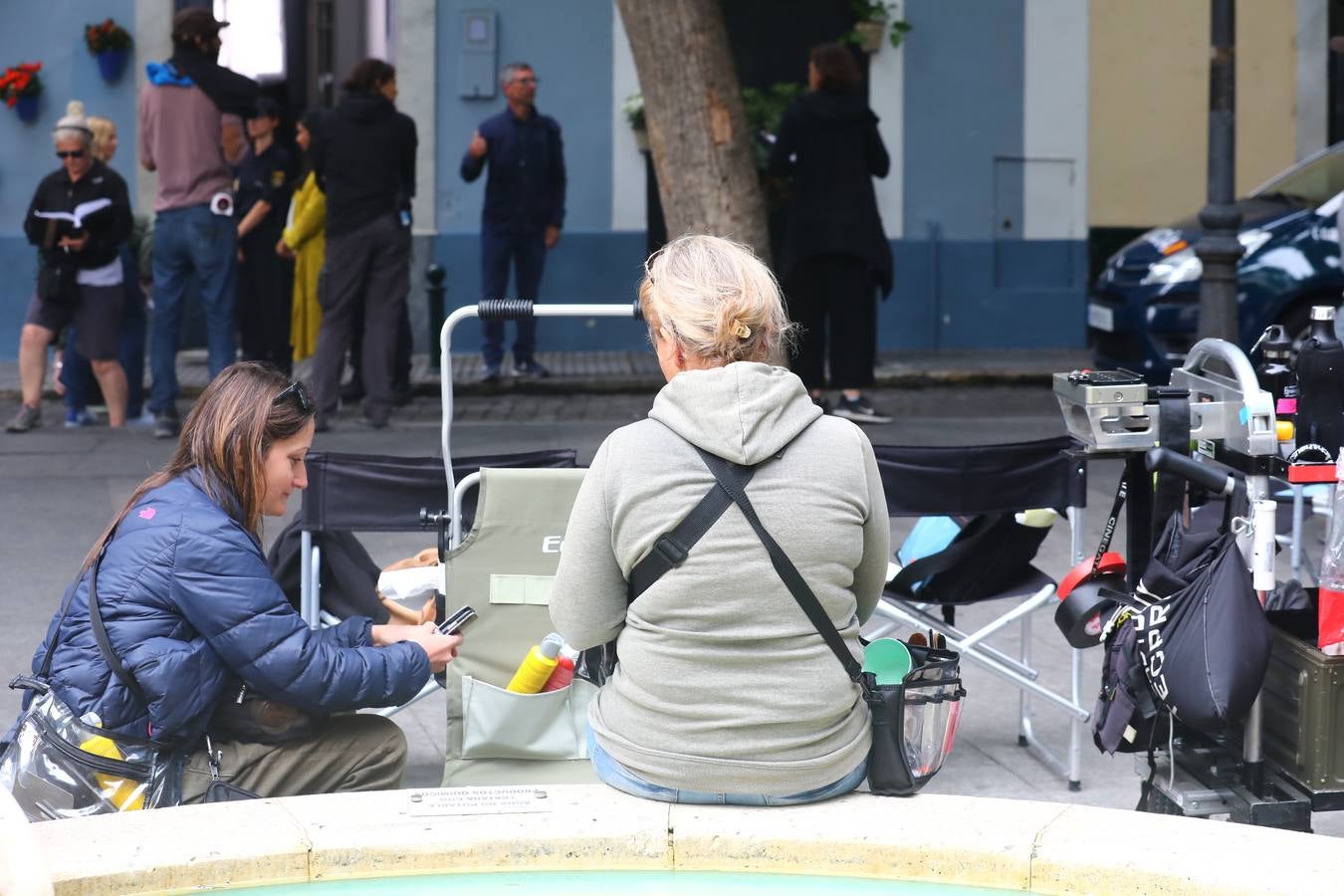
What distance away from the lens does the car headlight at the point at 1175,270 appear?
435 inches

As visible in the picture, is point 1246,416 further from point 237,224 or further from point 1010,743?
point 237,224

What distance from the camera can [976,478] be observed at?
196 inches

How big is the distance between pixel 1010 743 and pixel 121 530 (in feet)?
9.00

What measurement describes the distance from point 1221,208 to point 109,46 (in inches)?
319

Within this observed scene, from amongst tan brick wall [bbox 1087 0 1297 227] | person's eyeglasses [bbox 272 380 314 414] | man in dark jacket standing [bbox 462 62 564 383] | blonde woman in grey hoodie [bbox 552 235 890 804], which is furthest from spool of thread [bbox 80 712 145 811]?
tan brick wall [bbox 1087 0 1297 227]

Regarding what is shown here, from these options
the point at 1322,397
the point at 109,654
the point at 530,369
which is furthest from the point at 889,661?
the point at 530,369

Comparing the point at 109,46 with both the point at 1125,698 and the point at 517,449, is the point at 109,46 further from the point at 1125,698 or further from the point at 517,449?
the point at 1125,698

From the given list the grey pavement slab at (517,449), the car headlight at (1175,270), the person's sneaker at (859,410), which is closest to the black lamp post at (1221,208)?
the grey pavement slab at (517,449)

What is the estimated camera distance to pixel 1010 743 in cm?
538

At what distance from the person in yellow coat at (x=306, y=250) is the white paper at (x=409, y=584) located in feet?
20.7

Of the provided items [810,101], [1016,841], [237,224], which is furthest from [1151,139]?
[1016,841]

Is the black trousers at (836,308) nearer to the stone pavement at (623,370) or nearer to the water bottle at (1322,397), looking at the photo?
the stone pavement at (623,370)

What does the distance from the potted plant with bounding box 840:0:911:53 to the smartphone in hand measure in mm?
10139

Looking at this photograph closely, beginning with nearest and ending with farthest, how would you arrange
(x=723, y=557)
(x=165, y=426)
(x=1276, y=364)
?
(x=723, y=557), (x=1276, y=364), (x=165, y=426)
